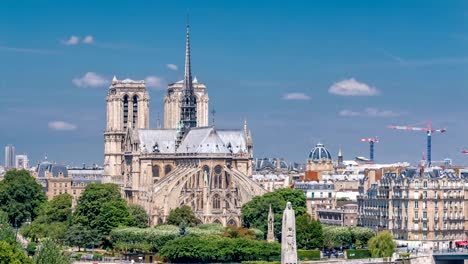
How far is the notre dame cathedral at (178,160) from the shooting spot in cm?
16750

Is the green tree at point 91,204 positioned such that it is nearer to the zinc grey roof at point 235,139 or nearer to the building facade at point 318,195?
the zinc grey roof at point 235,139

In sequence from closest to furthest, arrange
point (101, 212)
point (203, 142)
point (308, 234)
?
point (308, 234) → point (101, 212) → point (203, 142)

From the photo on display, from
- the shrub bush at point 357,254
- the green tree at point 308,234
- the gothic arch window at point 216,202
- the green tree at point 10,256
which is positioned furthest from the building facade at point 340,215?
the green tree at point 10,256

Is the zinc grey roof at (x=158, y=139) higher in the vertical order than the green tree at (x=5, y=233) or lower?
higher

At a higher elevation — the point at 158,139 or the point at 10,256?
the point at 158,139

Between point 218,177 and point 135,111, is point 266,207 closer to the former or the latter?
point 218,177

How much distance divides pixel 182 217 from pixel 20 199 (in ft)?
85.6

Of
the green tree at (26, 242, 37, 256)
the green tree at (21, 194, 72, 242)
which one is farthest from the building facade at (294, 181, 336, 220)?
the green tree at (26, 242, 37, 256)

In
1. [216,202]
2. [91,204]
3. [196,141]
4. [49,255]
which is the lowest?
[49,255]

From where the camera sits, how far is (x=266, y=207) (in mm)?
156750

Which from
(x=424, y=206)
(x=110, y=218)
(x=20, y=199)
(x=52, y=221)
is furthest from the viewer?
(x=20, y=199)

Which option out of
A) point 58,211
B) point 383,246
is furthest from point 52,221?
point 383,246

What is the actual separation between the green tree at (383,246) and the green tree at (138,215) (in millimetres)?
33378

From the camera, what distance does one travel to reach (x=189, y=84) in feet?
600
